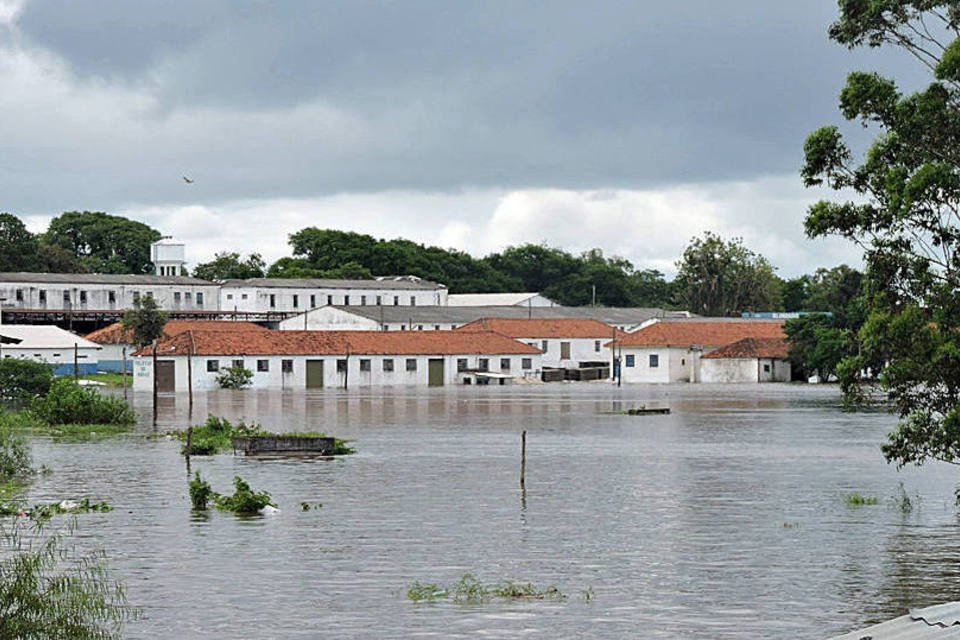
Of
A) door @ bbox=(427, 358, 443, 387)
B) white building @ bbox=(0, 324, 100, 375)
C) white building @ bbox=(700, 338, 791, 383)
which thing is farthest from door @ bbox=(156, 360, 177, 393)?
white building @ bbox=(700, 338, 791, 383)

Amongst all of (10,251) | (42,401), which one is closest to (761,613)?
(42,401)

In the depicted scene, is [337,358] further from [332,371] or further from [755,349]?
[755,349]

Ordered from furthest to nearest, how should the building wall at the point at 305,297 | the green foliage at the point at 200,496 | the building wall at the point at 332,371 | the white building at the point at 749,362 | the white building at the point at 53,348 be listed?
the building wall at the point at 305,297 → the white building at the point at 749,362 → the white building at the point at 53,348 → the building wall at the point at 332,371 → the green foliage at the point at 200,496

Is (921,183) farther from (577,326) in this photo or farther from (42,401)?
(577,326)

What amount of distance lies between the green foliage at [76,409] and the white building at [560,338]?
2677 inches

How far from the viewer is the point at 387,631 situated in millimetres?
19922

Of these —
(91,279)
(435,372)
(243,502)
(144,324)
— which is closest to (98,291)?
(91,279)

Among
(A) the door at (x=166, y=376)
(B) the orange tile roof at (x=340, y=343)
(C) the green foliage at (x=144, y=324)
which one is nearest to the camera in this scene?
(A) the door at (x=166, y=376)

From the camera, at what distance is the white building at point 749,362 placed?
11525 centimetres

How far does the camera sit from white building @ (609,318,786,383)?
116312 millimetres

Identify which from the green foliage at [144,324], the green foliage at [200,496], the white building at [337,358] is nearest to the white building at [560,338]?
the white building at [337,358]

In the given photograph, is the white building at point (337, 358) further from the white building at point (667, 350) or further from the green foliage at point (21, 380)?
the green foliage at point (21, 380)

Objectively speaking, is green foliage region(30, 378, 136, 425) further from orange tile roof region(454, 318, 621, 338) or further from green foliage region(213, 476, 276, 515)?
orange tile roof region(454, 318, 621, 338)

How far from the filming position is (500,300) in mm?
163625
